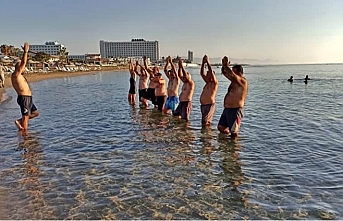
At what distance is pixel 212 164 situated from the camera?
6.32 meters

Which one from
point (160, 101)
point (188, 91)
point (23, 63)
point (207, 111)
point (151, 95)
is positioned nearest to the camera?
point (23, 63)

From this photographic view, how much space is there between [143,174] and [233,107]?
3089 mm

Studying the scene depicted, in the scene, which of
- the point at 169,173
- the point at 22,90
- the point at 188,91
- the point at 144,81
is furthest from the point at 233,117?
the point at 144,81

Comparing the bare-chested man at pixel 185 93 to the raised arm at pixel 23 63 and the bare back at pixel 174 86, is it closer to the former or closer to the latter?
the bare back at pixel 174 86

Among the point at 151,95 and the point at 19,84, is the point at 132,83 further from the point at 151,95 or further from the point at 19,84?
the point at 19,84

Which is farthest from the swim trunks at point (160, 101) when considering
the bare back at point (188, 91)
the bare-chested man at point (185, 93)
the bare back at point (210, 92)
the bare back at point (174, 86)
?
the bare back at point (210, 92)

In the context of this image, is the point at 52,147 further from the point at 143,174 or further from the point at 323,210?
the point at 323,210

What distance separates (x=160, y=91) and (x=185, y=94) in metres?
2.52

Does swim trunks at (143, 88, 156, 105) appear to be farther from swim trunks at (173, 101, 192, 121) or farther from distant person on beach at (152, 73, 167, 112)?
swim trunks at (173, 101, 192, 121)

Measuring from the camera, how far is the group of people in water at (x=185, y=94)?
7.60 metres

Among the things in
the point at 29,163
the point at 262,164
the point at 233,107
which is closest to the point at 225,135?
the point at 233,107

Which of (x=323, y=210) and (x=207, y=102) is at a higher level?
(x=207, y=102)

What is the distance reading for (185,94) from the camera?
34.2 feet

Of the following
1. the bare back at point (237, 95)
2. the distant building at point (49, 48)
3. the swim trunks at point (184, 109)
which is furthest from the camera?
the distant building at point (49, 48)
